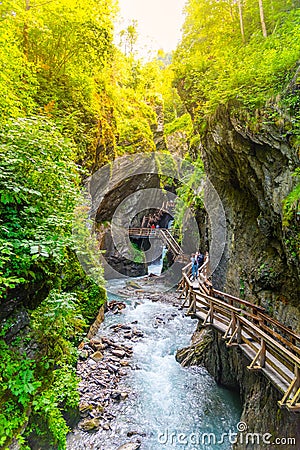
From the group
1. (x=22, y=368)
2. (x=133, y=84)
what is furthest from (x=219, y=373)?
(x=133, y=84)

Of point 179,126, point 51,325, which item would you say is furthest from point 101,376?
point 179,126

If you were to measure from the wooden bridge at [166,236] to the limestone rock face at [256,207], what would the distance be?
32.2ft

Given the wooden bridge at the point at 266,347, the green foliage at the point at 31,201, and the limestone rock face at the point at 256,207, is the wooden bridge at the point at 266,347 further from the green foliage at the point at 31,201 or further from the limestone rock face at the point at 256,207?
the green foliage at the point at 31,201

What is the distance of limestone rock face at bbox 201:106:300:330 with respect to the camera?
6.67 m

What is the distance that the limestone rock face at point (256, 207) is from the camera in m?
6.67

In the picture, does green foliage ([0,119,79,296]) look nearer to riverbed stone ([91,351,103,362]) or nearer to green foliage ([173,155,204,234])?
riverbed stone ([91,351,103,362])

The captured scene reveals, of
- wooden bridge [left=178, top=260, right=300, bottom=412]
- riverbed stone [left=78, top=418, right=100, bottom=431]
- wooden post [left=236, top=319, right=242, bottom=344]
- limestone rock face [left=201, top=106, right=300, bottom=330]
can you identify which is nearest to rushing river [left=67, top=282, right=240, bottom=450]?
riverbed stone [left=78, top=418, right=100, bottom=431]

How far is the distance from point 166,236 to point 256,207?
14796 millimetres

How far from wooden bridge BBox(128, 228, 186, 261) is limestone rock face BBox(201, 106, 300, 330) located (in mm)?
9800

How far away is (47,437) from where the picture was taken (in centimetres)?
477

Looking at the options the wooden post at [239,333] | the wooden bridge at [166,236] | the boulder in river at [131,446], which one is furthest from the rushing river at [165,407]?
the wooden bridge at [166,236]

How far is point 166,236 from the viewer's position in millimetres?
23969

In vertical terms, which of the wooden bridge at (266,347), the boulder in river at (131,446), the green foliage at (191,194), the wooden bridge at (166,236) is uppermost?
the green foliage at (191,194)

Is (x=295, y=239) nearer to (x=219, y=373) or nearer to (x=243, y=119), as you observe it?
(x=243, y=119)
